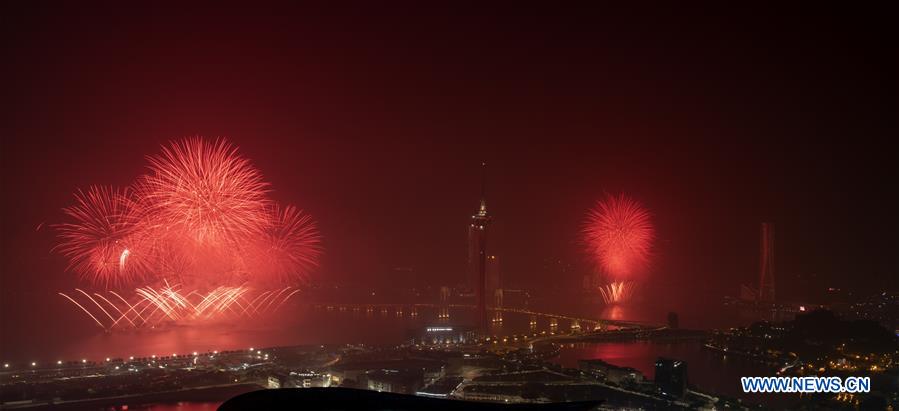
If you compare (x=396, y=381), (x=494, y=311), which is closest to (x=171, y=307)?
(x=494, y=311)

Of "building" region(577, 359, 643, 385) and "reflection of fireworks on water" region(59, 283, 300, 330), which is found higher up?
"reflection of fireworks on water" region(59, 283, 300, 330)

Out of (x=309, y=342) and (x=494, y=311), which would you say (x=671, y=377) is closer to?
(x=309, y=342)

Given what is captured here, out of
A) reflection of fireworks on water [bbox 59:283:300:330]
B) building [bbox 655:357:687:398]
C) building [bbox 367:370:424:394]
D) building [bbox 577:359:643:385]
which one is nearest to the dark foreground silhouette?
building [bbox 367:370:424:394]

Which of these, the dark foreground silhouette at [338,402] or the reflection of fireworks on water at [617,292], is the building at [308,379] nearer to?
the dark foreground silhouette at [338,402]

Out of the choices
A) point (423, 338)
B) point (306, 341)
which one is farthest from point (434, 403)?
point (306, 341)

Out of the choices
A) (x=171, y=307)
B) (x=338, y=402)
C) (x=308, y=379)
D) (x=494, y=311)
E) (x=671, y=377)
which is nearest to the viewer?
(x=338, y=402)

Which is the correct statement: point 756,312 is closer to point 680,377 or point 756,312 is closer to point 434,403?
point 680,377

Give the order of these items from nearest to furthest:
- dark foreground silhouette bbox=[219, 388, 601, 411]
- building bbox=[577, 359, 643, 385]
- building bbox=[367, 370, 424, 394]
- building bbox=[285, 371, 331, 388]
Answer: dark foreground silhouette bbox=[219, 388, 601, 411], building bbox=[367, 370, 424, 394], building bbox=[285, 371, 331, 388], building bbox=[577, 359, 643, 385]

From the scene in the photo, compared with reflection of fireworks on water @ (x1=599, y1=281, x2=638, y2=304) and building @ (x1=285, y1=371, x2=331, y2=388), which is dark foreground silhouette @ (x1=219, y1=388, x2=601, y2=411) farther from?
reflection of fireworks on water @ (x1=599, y1=281, x2=638, y2=304)
